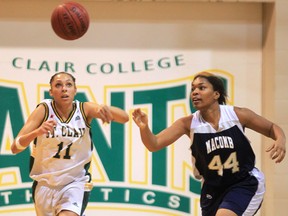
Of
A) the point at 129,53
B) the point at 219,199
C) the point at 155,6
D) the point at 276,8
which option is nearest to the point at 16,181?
the point at 129,53

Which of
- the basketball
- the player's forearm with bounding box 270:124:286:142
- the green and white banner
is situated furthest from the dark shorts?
the green and white banner

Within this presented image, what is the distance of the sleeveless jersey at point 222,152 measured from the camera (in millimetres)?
4996

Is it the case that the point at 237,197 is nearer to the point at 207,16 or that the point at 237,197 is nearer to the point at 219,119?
the point at 219,119

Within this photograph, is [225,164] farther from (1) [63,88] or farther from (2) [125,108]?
(2) [125,108]

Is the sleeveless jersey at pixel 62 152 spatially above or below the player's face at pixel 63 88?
below

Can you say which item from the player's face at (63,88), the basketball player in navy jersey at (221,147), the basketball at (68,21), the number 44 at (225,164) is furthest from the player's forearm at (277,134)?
the basketball at (68,21)

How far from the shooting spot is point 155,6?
293 inches

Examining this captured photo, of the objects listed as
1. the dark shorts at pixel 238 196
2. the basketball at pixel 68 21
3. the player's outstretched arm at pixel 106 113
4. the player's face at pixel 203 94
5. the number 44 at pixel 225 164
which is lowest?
the dark shorts at pixel 238 196

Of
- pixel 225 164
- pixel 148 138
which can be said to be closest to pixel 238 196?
pixel 225 164

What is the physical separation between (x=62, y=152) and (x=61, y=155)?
0.09 feet

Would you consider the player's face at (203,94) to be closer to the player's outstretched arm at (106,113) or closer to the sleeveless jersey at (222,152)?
the sleeveless jersey at (222,152)

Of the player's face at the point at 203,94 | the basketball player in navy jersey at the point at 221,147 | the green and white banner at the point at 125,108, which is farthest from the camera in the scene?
the green and white banner at the point at 125,108

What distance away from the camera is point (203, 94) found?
16.9 ft

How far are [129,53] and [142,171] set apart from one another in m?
1.37
